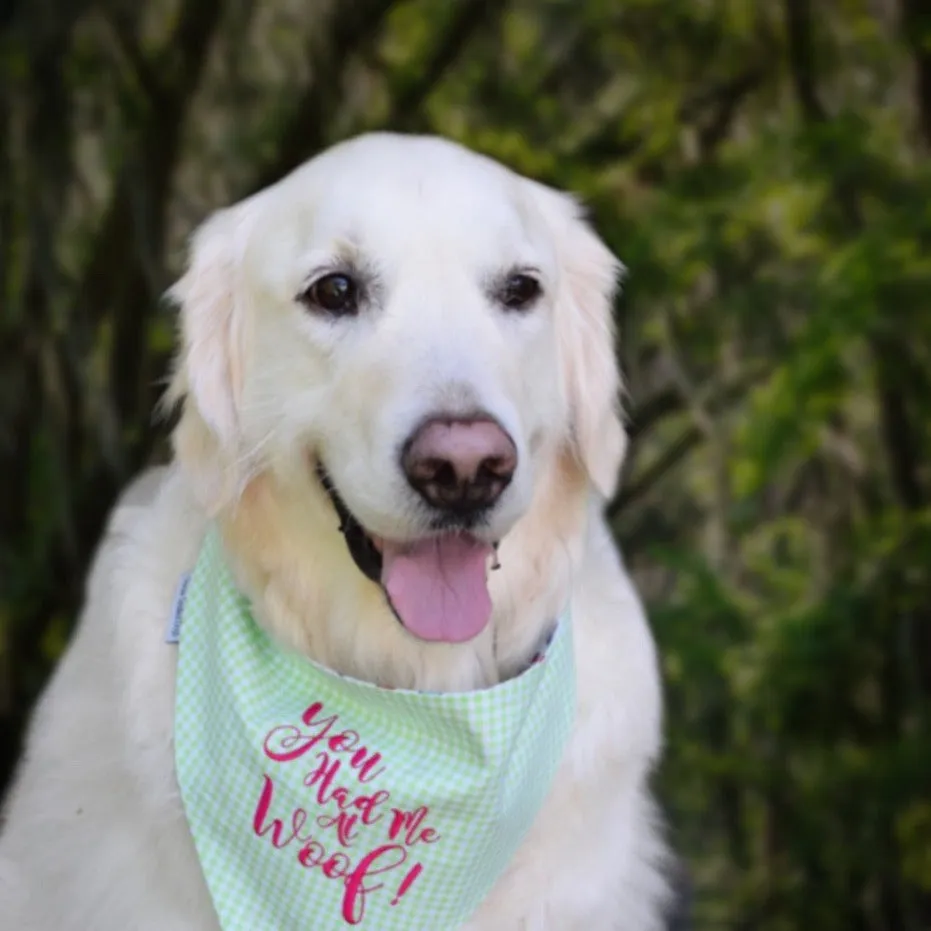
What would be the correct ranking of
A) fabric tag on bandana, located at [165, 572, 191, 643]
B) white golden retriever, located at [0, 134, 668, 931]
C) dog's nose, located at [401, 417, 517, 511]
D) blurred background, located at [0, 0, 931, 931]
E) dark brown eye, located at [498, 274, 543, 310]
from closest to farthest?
dog's nose, located at [401, 417, 517, 511] < white golden retriever, located at [0, 134, 668, 931] < dark brown eye, located at [498, 274, 543, 310] < fabric tag on bandana, located at [165, 572, 191, 643] < blurred background, located at [0, 0, 931, 931]

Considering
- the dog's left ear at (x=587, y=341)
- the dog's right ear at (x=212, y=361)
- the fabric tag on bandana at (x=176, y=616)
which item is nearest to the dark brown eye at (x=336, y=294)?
the dog's right ear at (x=212, y=361)

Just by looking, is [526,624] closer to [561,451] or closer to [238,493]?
[561,451]

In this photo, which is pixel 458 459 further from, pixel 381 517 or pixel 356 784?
pixel 356 784

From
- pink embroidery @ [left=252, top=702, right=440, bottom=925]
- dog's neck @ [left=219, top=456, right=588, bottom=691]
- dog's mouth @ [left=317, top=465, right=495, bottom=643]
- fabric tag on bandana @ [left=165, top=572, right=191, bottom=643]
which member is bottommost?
pink embroidery @ [left=252, top=702, right=440, bottom=925]

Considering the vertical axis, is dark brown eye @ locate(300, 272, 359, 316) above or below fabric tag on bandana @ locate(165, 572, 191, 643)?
above

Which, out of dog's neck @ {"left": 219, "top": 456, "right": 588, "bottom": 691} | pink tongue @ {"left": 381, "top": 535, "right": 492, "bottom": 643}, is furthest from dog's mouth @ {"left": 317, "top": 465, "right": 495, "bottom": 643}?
dog's neck @ {"left": 219, "top": 456, "right": 588, "bottom": 691}

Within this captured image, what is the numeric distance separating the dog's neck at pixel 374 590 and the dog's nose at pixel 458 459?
0.32 meters

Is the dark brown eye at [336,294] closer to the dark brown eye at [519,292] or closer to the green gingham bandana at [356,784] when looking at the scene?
the dark brown eye at [519,292]

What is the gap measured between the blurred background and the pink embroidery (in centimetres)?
135

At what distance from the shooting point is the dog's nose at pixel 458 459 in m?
1.64

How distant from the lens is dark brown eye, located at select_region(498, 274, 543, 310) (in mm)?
1948

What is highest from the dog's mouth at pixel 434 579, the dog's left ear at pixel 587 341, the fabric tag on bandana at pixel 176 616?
the dog's left ear at pixel 587 341

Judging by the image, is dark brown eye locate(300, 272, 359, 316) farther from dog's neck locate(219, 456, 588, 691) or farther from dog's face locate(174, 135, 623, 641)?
dog's neck locate(219, 456, 588, 691)

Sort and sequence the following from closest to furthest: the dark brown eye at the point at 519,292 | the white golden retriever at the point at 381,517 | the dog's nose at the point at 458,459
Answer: the dog's nose at the point at 458,459 < the white golden retriever at the point at 381,517 < the dark brown eye at the point at 519,292
